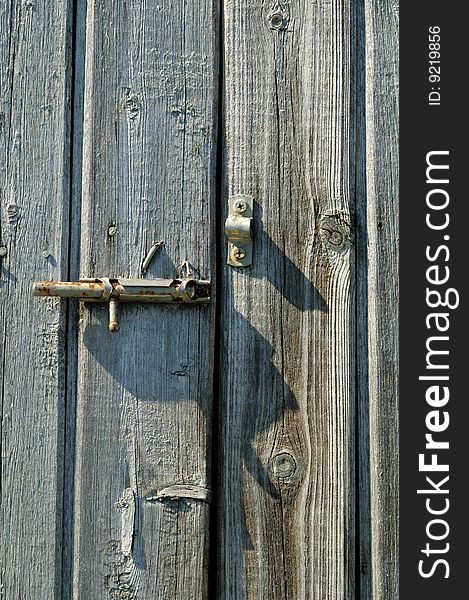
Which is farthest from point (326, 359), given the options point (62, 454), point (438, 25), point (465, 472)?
point (438, 25)

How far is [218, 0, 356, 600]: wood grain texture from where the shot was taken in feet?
5.55

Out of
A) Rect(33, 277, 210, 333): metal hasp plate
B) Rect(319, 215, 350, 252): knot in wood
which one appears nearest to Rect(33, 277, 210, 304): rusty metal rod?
Rect(33, 277, 210, 333): metal hasp plate

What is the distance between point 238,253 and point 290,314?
0.17 metres

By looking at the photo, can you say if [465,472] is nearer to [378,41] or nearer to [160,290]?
[160,290]

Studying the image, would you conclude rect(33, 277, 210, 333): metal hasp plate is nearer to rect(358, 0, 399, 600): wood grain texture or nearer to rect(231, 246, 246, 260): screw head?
rect(231, 246, 246, 260): screw head

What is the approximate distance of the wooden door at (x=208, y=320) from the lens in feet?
5.57

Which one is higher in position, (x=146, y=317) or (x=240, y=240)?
(x=240, y=240)

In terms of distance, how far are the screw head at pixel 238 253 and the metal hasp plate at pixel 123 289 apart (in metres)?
0.09

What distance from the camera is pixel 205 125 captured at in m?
1.76

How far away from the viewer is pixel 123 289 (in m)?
1.71

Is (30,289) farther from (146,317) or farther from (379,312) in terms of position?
(379,312)

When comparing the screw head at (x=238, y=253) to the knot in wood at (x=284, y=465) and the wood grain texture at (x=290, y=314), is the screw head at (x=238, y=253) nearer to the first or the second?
the wood grain texture at (x=290, y=314)

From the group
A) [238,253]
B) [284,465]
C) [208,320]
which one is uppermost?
[238,253]

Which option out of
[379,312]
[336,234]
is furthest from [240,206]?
[379,312]
